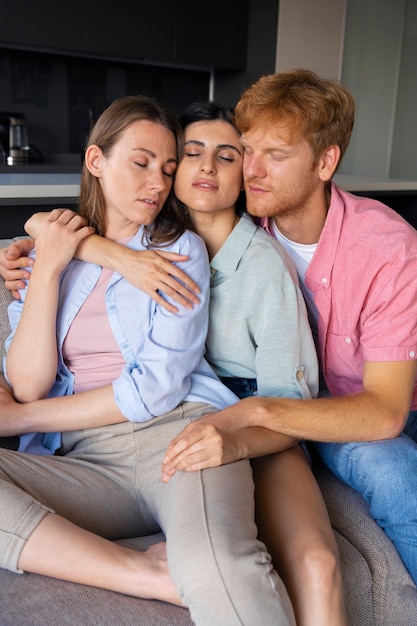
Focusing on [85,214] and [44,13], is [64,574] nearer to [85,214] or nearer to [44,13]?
[85,214]

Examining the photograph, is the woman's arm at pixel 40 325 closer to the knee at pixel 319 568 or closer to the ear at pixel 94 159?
the ear at pixel 94 159

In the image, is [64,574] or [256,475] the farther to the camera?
[256,475]

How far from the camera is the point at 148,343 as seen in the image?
4.65 feet

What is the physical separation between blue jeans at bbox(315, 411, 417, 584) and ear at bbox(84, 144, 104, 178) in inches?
32.1

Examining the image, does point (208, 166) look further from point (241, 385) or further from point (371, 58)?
point (371, 58)

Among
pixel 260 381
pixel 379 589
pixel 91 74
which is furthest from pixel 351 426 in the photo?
pixel 91 74

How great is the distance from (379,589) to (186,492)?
1.40ft

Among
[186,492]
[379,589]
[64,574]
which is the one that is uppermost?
[186,492]

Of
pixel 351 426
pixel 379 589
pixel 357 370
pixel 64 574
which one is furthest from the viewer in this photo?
pixel 357 370

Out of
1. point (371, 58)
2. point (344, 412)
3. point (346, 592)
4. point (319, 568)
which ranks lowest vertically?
point (346, 592)

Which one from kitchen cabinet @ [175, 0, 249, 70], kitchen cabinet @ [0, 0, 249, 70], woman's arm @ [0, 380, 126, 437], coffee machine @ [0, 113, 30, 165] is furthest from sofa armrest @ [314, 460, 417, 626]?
kitchen cabinet @ [175, 0, 249, 70]

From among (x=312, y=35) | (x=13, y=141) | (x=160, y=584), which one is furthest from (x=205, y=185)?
(x=312, y=35)

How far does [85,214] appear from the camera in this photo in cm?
165

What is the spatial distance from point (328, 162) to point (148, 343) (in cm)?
63
